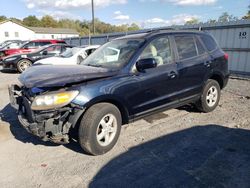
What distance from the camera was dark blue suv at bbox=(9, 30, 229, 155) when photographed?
3.19 metres

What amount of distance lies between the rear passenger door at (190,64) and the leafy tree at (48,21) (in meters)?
90.6

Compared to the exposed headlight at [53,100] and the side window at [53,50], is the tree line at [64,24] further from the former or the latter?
the exposed headlight at [53,100]

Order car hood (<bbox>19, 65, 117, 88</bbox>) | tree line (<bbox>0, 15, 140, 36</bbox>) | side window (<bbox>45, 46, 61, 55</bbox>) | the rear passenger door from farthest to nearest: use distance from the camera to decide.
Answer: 1. tree line (<bbox>0, 15, 140, 36</bbox>)
2. side window (<bbox>45, 46, 61, 55</bbox>)
3. the rear passenger door
4. car hood (<bbox>19, 65, 117, 88</bbox>)

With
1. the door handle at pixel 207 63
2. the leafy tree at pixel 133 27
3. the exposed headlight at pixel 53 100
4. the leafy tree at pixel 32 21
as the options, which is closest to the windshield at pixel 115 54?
the exposed headlight at pixel 53 100

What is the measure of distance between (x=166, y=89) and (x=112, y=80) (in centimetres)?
123

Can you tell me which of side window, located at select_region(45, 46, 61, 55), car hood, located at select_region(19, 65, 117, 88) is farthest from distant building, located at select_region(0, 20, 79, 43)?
car hood, located at select_region(19, 65, 117, 88)

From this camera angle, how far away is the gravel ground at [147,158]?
2904 millimetres

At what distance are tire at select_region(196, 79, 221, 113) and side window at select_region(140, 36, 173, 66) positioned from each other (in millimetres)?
1331

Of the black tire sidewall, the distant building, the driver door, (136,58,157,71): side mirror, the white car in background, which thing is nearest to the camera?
(136,58,157,71): side mirror

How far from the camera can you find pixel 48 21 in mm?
87375

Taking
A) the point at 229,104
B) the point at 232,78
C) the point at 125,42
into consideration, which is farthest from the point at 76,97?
the point at 232,78

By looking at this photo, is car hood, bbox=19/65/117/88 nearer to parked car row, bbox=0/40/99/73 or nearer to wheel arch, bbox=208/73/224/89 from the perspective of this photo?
wheel arch, bbox=208/73/224/89

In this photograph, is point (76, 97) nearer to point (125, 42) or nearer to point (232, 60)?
point (125, 42)

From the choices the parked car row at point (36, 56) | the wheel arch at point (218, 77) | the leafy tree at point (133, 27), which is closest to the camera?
the wheel arch at point (218, 77)
